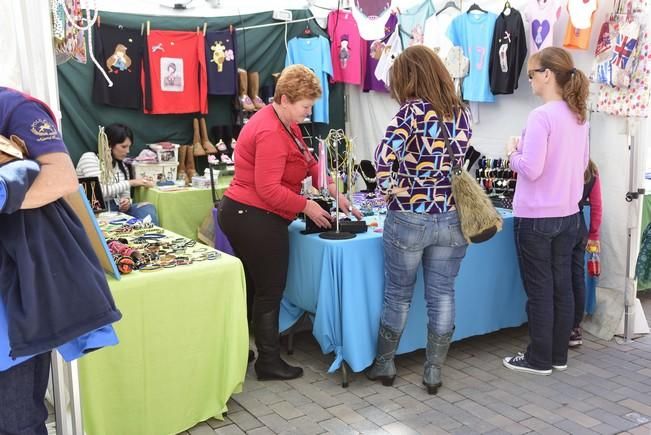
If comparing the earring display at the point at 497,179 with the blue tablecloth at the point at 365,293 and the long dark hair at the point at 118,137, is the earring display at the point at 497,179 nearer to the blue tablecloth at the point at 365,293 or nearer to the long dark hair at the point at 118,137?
the blue tablecloth at the point at 365,293

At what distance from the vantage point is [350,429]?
2527mm

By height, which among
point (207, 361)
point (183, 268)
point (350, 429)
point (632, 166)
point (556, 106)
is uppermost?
point (556, 106)

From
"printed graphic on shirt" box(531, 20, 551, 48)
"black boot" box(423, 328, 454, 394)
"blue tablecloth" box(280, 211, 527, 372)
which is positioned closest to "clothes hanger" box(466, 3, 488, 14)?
"printed graphic on shirt" box(531, 20, 551, 48)

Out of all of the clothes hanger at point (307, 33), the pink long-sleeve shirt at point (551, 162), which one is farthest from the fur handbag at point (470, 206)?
the clothes hanger at point (307, 33)

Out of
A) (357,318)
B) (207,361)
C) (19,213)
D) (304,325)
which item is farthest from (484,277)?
(19,213)

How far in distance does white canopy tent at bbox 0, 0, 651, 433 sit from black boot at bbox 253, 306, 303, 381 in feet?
3.26

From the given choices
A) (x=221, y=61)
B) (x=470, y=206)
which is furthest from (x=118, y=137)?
(x=470, y=206)

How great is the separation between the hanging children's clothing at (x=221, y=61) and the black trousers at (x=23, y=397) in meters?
4.11

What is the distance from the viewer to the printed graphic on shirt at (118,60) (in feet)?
16.5

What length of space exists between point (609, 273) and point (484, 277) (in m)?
0.84

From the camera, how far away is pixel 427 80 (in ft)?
8.23

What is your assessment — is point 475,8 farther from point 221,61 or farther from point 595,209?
point 221,61

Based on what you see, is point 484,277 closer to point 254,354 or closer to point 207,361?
point 254,354

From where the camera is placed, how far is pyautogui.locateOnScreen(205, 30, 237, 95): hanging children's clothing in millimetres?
5324
